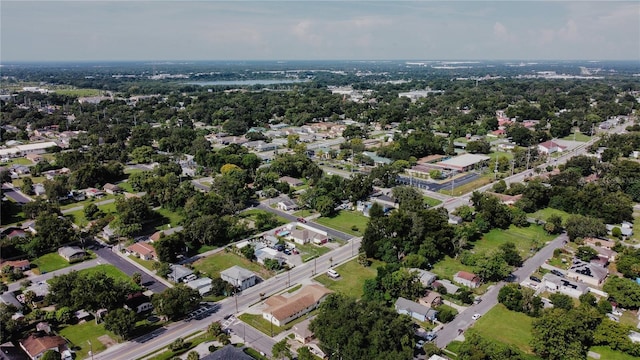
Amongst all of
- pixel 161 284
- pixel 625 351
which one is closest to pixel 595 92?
pixel 625 351

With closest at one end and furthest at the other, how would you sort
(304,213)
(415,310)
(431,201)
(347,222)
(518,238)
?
(415,310) → (518,238) → (347,222) → (304,213) → (431,201)

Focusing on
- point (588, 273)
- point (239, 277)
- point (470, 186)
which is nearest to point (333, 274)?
point (239, 277)

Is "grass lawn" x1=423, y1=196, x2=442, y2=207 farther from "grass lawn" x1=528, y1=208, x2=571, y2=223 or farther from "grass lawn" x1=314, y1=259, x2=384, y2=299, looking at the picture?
"grass lawn" x1=314, y1=259, x2=384, y2=299

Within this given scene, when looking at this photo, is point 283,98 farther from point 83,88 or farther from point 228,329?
point 228,329

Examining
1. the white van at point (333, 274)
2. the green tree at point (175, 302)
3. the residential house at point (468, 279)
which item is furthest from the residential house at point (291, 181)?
the green tree at point (175, 302)

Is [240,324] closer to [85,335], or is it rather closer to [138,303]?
[138,303]

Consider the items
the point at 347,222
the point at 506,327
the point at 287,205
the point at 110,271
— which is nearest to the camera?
the point at 506,327
